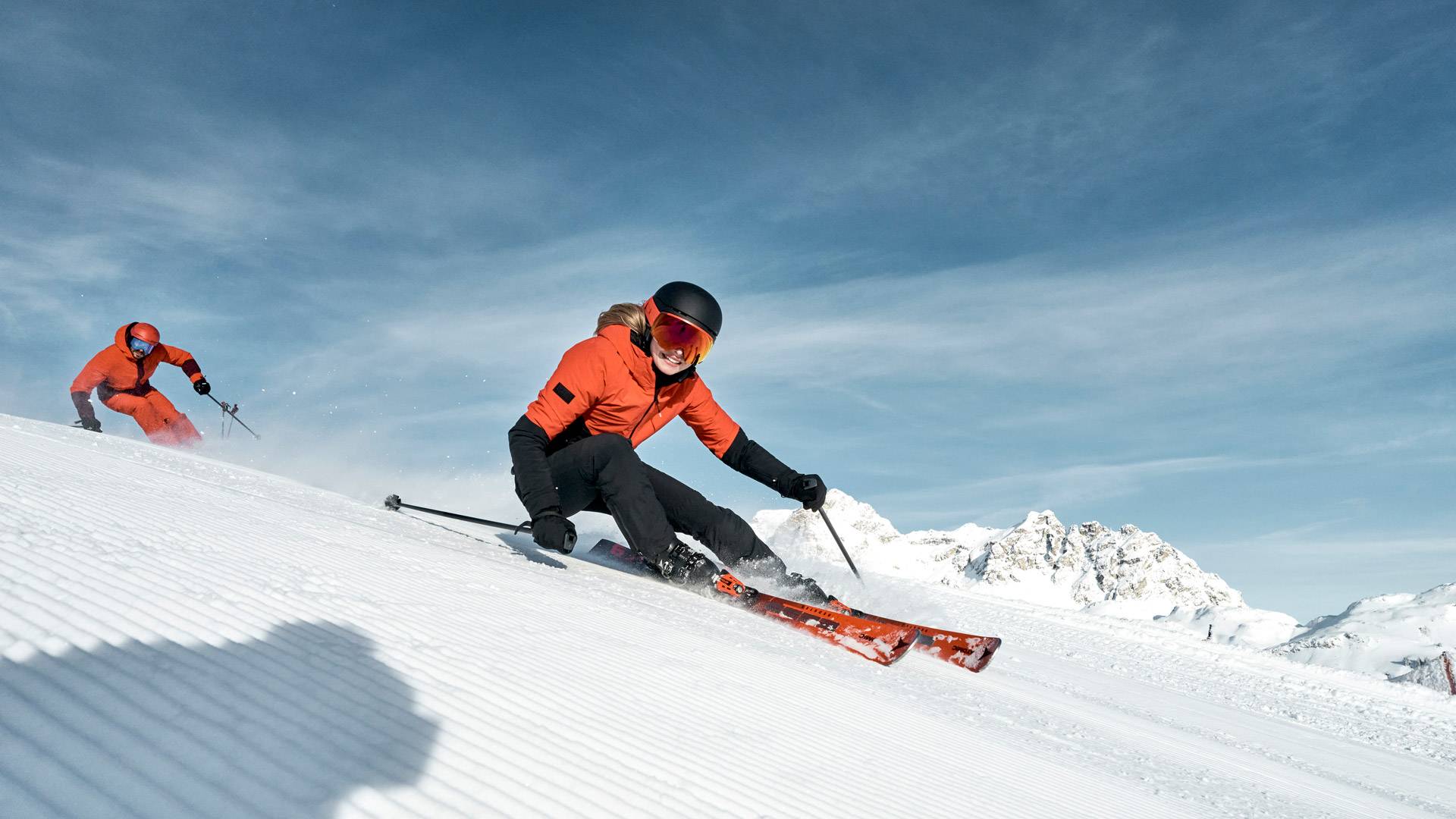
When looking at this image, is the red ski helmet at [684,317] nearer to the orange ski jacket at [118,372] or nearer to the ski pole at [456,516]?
the ski pole at [456,516]

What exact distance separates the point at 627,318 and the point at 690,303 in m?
0.41

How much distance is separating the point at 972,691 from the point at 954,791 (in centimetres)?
163

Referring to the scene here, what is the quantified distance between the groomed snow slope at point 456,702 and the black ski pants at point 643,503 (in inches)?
12.7

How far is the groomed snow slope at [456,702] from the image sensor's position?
1.10 metres

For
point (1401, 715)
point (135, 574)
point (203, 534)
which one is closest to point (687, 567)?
point (203, 534)

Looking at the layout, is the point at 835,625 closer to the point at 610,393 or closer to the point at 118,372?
the point at 610,393

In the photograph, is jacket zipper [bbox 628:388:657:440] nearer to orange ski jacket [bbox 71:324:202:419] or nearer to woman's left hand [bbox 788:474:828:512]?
woman's left hand [bbox 788:474:828:512]

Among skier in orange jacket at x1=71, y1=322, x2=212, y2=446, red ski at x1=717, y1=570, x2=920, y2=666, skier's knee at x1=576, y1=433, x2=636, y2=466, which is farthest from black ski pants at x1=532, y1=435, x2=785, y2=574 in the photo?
skier in orange jacket at x1=71, y1=322, x2=212, y2=446

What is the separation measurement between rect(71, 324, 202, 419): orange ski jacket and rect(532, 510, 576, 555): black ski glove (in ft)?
27.6

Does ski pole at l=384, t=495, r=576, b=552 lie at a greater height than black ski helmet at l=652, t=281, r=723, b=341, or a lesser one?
lesser

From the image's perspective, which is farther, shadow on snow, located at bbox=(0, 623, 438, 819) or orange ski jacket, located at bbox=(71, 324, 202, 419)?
orange ski jacket, located at bbox=(71, 324, 202, 419)

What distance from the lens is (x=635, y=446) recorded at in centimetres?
477

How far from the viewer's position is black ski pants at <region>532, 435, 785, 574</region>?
4055 millimetres

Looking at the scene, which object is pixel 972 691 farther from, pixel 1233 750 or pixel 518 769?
pixel 518 769
